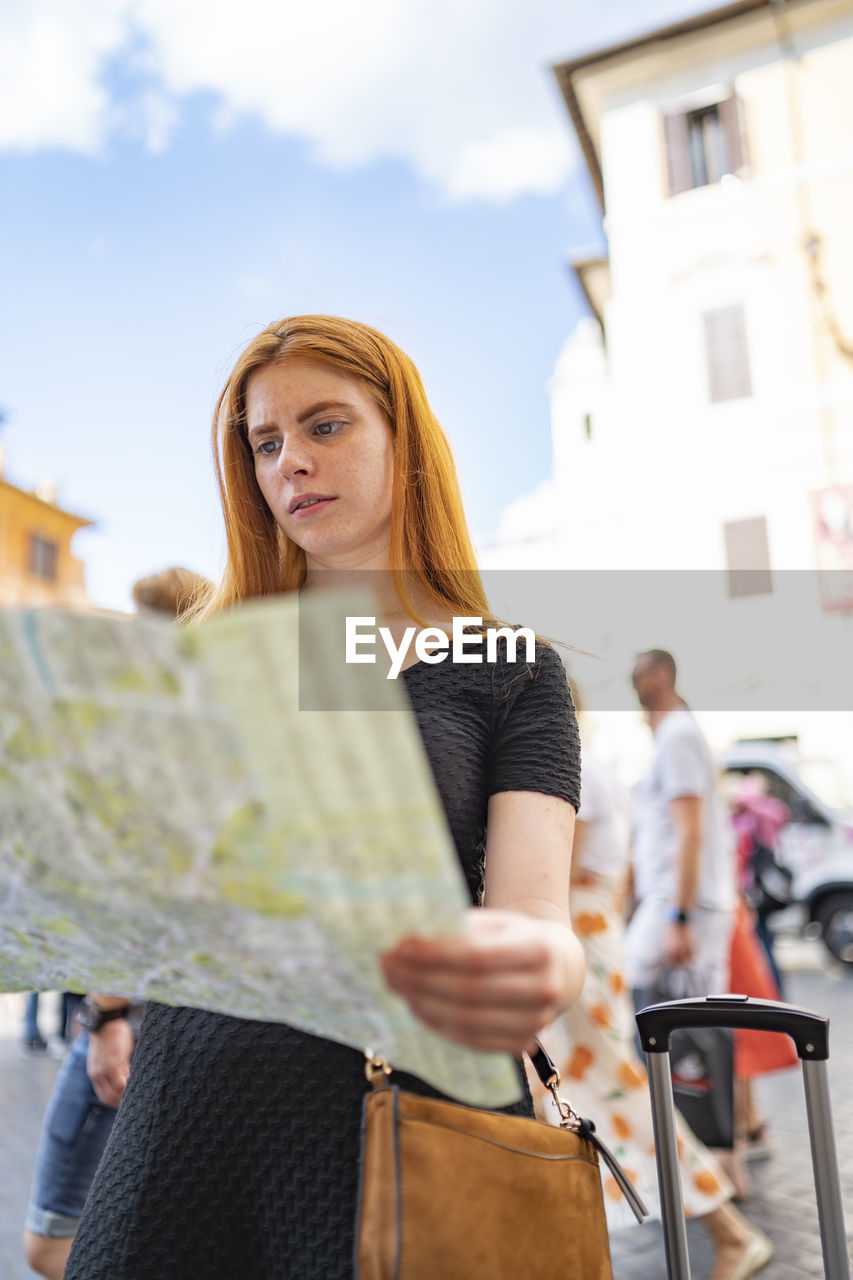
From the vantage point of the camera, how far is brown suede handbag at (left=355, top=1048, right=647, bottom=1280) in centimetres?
88

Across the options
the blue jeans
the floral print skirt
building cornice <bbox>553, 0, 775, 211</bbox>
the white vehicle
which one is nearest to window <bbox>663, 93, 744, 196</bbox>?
building cornice <bbox>553, 0, 775, 211</bbox>

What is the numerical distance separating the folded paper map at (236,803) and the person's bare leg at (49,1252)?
1.59m

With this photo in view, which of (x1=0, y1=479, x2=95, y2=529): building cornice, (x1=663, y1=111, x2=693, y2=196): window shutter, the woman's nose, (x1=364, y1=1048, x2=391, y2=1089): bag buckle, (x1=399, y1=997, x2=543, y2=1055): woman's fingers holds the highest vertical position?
(x1=0, y1=479, x2=95, y2=529): building cornice

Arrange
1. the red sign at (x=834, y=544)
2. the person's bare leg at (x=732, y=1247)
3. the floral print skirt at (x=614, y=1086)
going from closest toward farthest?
1. the floral print skirt at (x=614, y=1086)
2. the person's bare leg at (x=732, y=1247)
3. the red sign at (x=834, y=544)

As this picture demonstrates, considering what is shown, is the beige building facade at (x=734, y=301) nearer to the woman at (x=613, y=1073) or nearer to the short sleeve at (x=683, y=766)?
the short sleeve at (x=683, y=766)

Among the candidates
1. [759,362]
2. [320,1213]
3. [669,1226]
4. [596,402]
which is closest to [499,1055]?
[320,1213]

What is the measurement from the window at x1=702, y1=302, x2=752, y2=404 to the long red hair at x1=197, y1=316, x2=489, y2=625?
52.6ft

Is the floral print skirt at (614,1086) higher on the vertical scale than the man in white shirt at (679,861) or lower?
lower

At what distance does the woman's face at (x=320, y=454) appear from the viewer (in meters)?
1.21

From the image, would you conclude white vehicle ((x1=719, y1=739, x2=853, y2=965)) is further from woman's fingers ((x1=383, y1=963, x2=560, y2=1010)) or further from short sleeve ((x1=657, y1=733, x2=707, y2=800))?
woman's fingers ((x1=383, y1=963, x2=560, y2=1010))

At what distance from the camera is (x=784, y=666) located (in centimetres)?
1562

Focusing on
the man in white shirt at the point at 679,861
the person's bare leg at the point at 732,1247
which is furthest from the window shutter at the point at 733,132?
the person's bare leg at the point at 732,1247

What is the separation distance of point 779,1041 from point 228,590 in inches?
131

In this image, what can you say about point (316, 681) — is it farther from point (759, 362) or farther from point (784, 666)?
point (759, 362)
